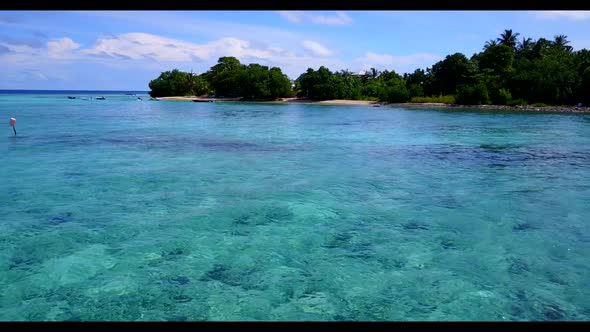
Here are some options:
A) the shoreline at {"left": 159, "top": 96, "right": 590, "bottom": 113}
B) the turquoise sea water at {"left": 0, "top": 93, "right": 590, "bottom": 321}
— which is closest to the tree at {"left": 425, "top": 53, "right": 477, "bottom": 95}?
the shoreline at {"left": 159, "top": 96, "right": 590, "bottom": 113}

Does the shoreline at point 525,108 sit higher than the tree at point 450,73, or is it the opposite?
the tree at point 450,73

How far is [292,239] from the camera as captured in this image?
33.2ft

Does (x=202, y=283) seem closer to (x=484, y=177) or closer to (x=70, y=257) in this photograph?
(x=70, y=257)

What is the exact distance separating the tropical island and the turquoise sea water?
5220 cm

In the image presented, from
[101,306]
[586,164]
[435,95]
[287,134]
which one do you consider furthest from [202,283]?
[435,95]

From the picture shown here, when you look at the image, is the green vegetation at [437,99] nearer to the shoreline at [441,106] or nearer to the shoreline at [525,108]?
the shoreline at [441,106]

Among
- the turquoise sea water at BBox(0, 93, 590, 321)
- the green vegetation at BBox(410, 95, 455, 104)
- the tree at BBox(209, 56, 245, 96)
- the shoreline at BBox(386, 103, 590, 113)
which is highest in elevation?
the tree at BBox(209, 56, 245, 96)

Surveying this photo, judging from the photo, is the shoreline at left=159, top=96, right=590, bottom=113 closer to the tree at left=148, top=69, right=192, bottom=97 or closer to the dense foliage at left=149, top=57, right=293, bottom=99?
the dense foliage at left=149, top=57, right=293, bottom=99

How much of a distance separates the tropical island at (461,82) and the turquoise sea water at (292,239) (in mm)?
52197

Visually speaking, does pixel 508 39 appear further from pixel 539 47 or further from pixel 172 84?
pixel 172 84

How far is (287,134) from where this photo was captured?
1332 inches

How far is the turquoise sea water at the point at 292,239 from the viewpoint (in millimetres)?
7102

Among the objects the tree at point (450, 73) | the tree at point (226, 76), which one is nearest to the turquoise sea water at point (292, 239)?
the tree at point (450, 73)

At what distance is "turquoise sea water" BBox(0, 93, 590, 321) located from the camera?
7102 mm
